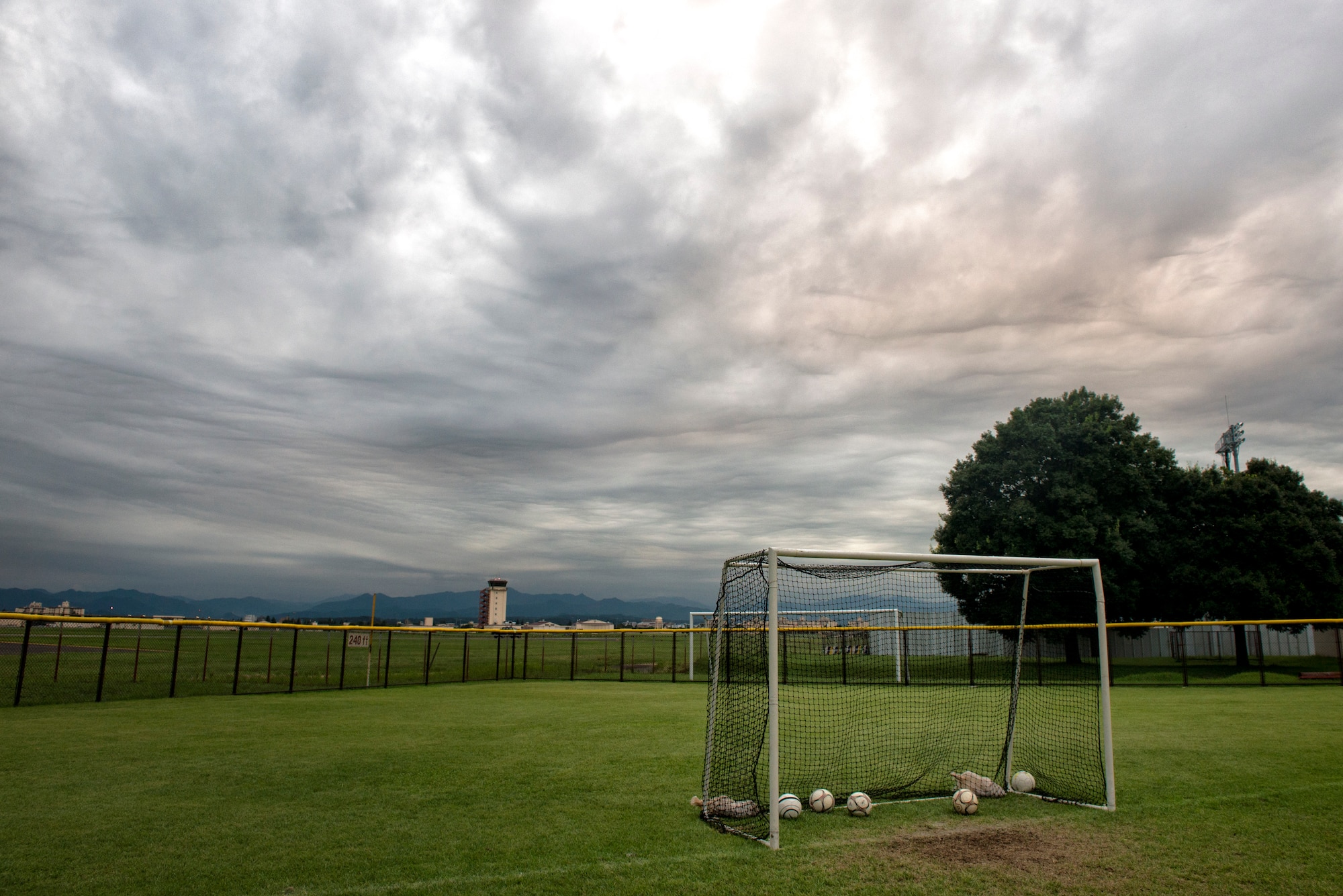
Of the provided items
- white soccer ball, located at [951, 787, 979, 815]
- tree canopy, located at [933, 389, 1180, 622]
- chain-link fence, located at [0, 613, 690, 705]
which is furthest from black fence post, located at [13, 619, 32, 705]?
tree canopy, located at [933, 389, 1180, 622]

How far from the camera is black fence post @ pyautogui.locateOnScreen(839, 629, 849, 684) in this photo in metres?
19.7

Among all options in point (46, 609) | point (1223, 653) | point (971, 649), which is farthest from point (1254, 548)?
point (46, 609)

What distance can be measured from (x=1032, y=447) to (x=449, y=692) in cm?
2075

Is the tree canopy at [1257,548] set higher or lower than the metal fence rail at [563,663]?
higher

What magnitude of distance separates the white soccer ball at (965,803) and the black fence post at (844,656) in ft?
42.6

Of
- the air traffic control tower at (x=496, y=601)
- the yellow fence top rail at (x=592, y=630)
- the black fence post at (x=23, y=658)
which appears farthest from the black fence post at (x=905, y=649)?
the air traffic control tower at (x=496, y=601)

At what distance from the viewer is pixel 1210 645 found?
2845 centimetres

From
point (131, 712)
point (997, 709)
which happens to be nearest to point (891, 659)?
point (997, 709)

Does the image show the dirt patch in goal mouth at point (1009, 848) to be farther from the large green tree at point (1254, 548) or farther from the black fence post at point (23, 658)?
the large green tree at point (1254, 548)

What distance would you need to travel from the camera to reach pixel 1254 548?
25109 mm

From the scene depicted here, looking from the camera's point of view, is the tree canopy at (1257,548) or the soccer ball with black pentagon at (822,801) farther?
the tree canopy at (1257,548)

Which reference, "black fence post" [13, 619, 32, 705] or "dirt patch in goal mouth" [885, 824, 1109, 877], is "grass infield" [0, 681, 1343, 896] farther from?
"black fence post" [13, 619, 32, 705]

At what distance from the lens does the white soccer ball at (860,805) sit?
666 centimetres

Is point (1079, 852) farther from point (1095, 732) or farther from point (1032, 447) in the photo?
point (1032, 447)
